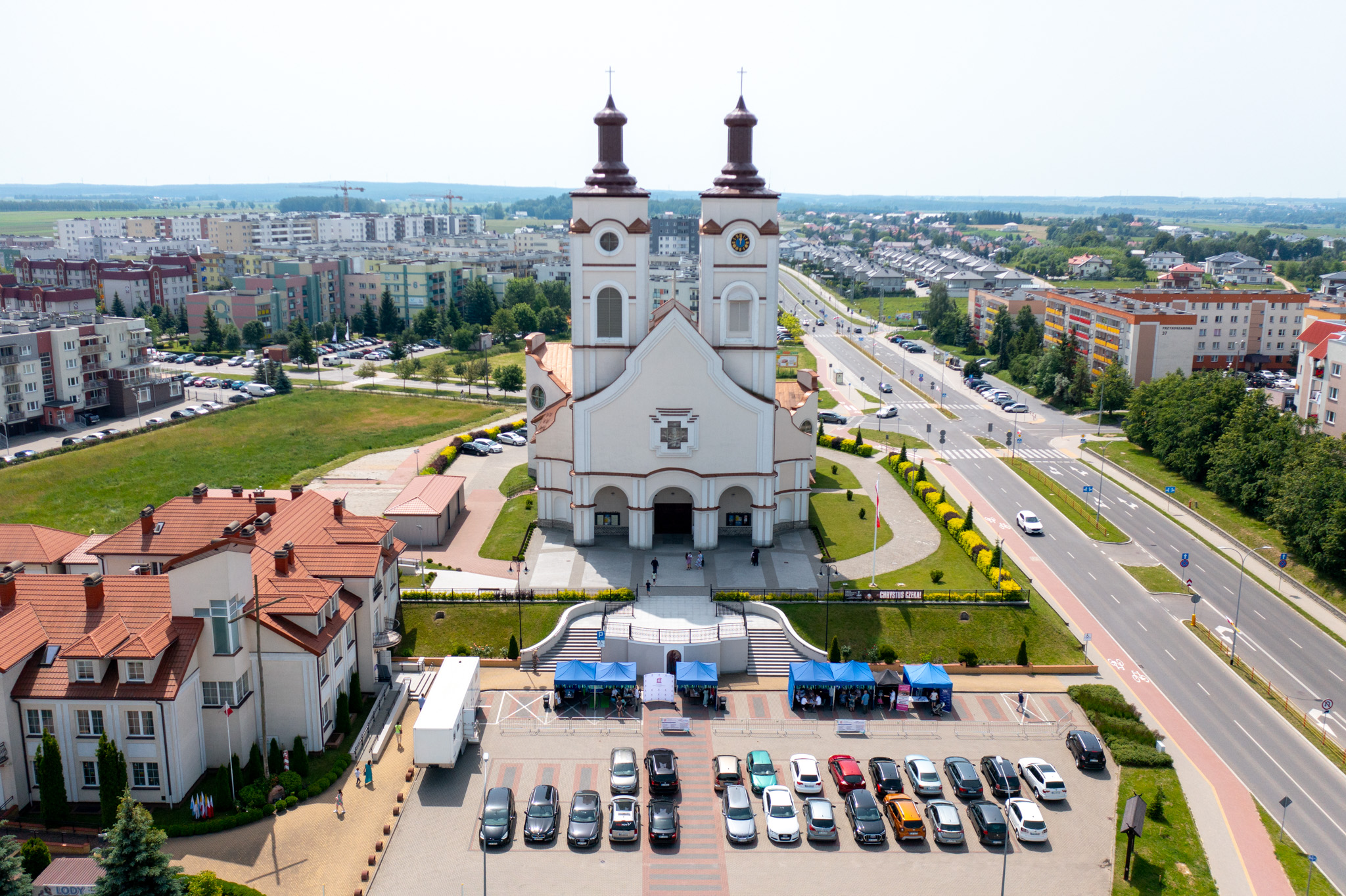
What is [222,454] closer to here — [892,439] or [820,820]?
[892,439]

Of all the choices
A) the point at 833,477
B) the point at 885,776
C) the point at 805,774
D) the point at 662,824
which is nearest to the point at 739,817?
the point at 662,824

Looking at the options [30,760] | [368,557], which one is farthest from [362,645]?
Result: [30,760]

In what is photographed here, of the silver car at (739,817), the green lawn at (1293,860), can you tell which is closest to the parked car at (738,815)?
the silver car at (739,817)

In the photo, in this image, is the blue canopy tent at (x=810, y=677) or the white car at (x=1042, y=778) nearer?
the white car at (x=1042, y=778)

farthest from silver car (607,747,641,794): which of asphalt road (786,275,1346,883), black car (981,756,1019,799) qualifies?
asphalt road (786,275,1346,883)

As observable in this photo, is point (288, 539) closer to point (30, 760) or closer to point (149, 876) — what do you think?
point (30, 760)

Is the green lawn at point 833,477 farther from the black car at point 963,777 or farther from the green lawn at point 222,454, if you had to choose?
the green lawn at point 222,454
